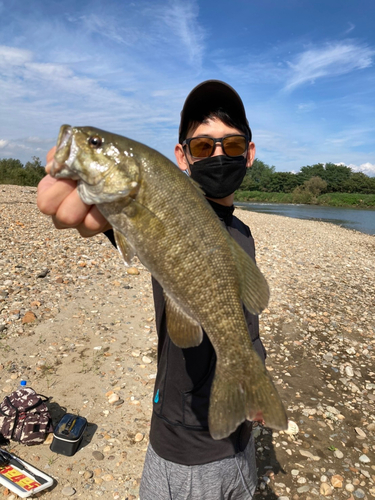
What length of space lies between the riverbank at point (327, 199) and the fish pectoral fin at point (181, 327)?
3156 inches

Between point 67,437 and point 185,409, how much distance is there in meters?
2.62

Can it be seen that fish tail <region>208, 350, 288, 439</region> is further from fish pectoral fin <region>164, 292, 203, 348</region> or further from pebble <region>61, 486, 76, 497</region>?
pebble <region>61, 486, 76, 497</region>

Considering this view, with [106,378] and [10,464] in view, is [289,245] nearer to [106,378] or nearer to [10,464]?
[106,378]

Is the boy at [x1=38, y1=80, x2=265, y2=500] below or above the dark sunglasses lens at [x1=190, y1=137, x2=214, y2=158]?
below

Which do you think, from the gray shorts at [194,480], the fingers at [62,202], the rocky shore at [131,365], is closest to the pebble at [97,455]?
the rocky shore at [131,365]

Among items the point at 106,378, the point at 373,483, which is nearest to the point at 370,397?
the point at 373,483

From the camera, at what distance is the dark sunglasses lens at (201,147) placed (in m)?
2.97

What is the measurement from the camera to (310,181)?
90.7m

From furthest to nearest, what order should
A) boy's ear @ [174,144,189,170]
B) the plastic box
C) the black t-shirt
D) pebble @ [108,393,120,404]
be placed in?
pebble @ [108,393,120,404], the plastic box, boy's ear @ [174,144,189,170], the black t-shirt

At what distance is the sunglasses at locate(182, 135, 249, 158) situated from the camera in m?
2.96

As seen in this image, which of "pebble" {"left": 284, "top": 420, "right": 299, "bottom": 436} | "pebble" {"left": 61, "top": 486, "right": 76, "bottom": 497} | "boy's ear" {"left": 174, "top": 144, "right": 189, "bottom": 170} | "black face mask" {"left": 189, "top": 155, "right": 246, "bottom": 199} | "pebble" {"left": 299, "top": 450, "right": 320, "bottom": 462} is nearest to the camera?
"black face mask" {"left": 189, "top": 155, "right": 246, "bottom": 199}

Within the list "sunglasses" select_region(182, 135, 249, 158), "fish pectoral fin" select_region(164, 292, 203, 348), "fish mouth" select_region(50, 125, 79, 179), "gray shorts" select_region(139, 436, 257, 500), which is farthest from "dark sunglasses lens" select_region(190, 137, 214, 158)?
"gray shorts" select_region(139, 436, 257, 500)

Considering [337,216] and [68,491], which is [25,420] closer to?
[68,491]

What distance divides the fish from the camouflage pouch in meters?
3.45
